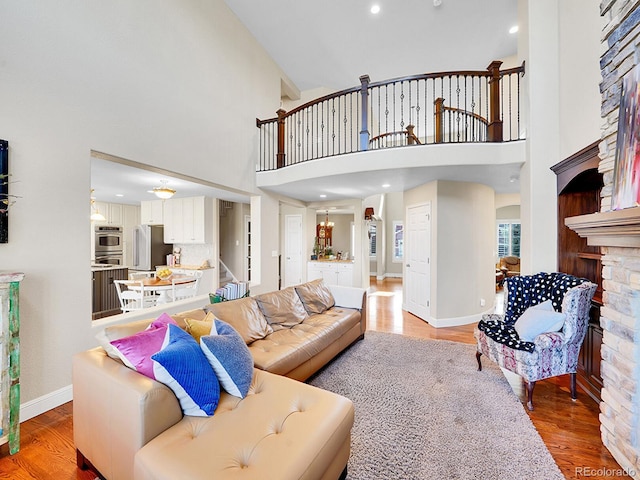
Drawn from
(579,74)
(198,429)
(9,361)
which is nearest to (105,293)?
(9,361)

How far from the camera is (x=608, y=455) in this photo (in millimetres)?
1771

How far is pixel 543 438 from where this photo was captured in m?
1.94

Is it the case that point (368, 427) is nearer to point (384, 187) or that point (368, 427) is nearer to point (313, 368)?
point (313, 368)

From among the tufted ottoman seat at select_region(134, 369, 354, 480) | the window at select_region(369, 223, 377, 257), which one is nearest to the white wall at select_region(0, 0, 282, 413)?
the tufted ottoman seat at select_region(134, 369, 354, 480)

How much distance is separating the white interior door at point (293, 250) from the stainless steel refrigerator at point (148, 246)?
9.59 feet

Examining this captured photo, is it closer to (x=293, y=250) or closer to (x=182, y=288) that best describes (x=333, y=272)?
(x=293, y=250)

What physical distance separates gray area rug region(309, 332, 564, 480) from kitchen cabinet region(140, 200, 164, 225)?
202 inches

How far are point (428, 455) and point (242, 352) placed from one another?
1.34m

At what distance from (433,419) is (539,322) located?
1275 mm

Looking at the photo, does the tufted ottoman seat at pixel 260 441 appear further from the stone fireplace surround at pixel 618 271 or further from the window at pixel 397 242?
the window at pixel 397 242

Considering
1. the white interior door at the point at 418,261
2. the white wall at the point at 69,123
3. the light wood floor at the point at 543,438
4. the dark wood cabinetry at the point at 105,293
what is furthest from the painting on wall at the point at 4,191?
the white interior door at the point at 418,261

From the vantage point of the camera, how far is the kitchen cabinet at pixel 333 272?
6844 mm

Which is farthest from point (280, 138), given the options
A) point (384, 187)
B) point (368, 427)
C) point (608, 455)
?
point (608, 455)

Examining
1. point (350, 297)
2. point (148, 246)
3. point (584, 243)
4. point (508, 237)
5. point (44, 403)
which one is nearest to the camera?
point (44, 403)
